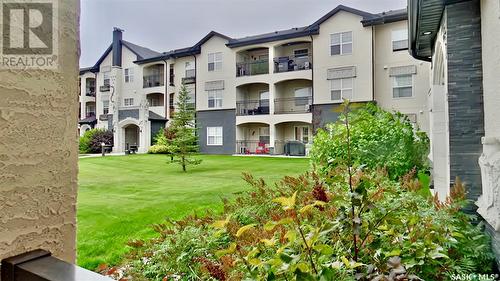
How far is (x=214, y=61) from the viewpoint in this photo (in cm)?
2564

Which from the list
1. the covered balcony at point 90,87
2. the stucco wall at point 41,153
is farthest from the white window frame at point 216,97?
the stucco wall at point 41,153

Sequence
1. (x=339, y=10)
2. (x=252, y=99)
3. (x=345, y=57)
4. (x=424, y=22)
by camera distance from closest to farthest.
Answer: (x=424, y=22) → (x=339, y=10) → (x=345, y=57) → (x=252, y=99)

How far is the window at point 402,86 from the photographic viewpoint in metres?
19.3

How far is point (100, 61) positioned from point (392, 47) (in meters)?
25.7

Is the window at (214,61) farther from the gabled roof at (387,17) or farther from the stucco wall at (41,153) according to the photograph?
the stucco wall at (41,153)

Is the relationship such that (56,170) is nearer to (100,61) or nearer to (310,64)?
(310,64)

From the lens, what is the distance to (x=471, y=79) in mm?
4410

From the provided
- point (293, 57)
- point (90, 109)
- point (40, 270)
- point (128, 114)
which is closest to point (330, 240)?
point (40, 270)

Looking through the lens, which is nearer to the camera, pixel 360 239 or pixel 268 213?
pixel 360 239

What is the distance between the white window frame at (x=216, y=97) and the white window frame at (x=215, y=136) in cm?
181

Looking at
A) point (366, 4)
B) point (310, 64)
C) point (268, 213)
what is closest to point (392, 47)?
point (366, 4)

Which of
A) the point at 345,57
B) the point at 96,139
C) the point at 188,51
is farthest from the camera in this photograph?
the point at 96,139

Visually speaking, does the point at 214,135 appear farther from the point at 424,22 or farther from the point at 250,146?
the point at 424,22

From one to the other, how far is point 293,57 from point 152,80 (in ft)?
43.8
